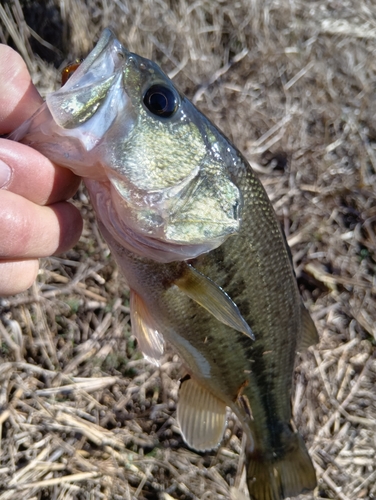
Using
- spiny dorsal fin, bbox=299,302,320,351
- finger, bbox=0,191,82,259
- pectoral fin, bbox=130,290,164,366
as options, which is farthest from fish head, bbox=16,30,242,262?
spiny dorsal fin, bbox=299,302,320,351

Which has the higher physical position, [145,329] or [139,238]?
[139,238]

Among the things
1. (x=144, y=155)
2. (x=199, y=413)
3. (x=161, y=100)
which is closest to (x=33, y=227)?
(x=144, y=155)

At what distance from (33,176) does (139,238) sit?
0.35m

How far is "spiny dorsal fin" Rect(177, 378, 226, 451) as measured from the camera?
71.1 inches

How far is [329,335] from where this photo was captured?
9.66 feet

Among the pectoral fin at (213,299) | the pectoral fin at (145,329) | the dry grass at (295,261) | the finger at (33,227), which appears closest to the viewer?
the finger at (33,227)

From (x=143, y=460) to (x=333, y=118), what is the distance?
2903 millimetres

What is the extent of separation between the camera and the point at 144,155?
1185 mm

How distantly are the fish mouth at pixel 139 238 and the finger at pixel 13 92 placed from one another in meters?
0.29

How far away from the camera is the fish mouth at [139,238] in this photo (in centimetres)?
123

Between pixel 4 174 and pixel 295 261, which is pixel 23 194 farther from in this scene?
pixel 295 261

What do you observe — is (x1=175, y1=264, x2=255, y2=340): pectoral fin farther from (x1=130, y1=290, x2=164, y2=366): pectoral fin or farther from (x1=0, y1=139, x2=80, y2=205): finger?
(x1=0, y1=139, x2=80, y2=205): finger

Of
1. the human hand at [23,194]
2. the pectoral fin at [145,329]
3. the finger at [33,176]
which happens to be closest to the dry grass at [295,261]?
the pectoral fin at [145,329]

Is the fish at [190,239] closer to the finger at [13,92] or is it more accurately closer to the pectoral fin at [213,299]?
the pectoral fin at [213,299]
